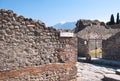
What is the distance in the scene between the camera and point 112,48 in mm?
19641

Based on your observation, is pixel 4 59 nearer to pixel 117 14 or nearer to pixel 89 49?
pixel 89 49

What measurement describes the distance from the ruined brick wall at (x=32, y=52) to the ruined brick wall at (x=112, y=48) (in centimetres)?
1007

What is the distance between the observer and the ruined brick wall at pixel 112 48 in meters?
19.1

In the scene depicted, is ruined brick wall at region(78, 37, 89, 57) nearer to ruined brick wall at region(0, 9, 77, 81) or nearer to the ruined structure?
the ruined structure

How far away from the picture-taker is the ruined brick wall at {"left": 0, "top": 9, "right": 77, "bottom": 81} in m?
7.53

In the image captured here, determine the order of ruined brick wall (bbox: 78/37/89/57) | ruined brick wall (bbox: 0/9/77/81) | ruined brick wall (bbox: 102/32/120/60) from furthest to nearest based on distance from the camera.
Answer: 1. ruined brick wall (bbox: 78/37/89/57)
2. ruined brick wall (bbox: 102/32/120/60)
3. ruined brick wall (bbox: 0/9/77/81)

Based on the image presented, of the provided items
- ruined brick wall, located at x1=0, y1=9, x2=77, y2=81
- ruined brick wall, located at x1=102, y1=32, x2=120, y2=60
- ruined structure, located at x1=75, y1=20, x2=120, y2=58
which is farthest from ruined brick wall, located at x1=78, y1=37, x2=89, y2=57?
ruined brick wall, located at x1=0, y1=9, x2=77, y2=81

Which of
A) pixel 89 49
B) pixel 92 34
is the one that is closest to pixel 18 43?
pixel 89 49

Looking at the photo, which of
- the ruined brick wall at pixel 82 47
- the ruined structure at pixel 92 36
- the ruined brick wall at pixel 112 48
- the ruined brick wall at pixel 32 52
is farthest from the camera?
the ruined structure at pixel 92 36

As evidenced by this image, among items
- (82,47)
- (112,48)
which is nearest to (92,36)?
(82,47)

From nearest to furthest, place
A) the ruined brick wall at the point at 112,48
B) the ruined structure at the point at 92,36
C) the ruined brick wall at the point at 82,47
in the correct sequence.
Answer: the ruined brick wall at the point at 112,48
the ruined brick wall at the point at 82,47
the ruined structure at the point at 92,36

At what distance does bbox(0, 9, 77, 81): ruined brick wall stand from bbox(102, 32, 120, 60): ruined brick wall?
10.1 metres

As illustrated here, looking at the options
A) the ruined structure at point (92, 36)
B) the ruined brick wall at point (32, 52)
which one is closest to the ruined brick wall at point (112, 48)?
the ruined structure at point (92, 36)

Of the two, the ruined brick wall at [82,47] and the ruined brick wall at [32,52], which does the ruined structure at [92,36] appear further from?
the ruined brick wall at [32,52]
